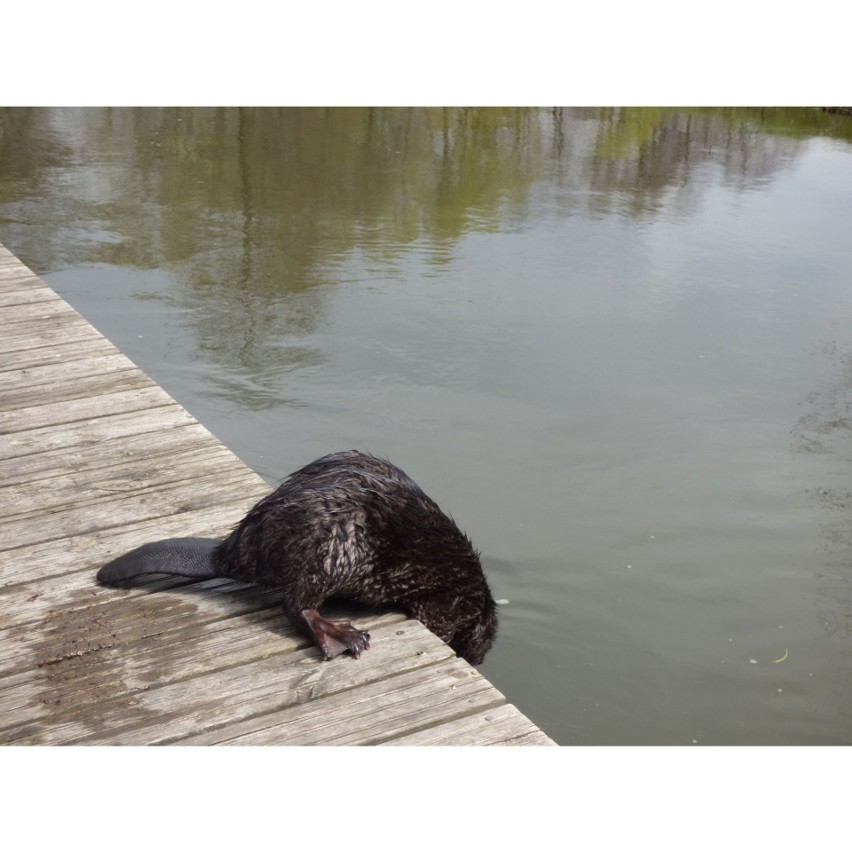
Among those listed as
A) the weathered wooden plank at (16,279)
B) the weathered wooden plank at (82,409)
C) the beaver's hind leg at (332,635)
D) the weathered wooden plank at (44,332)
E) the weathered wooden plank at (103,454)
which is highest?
the weathered wooden plank at (16,279)

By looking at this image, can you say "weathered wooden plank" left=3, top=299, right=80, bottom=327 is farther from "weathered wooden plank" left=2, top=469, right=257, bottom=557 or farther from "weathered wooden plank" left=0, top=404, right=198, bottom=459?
"weathered wooden plank" left=2, top=469, right=257, bottom=557

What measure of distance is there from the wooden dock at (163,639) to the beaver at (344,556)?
74 mm

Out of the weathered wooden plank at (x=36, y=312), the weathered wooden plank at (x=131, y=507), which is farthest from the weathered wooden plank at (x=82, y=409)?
the weathered wooden plank at (x=36, y=312)

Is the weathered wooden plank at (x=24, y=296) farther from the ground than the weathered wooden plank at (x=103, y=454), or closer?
farther from the ground

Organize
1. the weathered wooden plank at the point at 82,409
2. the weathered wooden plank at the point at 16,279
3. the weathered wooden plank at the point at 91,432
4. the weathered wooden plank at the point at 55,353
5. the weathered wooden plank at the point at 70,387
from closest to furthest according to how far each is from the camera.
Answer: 1. the weathered wooden plank at the point at 91,432
2. the weathered wooden plank at the point at 82,409
3. the weathered wooden plank at the point at 70,387
4. the weathered wooden plank at the point at 55,353
5. the weathered wooden plank at the point at 16,279

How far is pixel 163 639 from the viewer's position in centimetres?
258

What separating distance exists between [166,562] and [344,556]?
18.7 inches

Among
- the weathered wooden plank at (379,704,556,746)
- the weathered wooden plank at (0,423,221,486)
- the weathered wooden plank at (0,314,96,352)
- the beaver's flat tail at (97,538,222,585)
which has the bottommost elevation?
the weathered wooden plank at (379,704,556,746)

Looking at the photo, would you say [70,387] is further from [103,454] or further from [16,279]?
[16,279]

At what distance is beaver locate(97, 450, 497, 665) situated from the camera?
8.49 feet

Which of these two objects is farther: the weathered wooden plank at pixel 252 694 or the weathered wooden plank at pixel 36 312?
the weathered wooden plank at pixel 36 312

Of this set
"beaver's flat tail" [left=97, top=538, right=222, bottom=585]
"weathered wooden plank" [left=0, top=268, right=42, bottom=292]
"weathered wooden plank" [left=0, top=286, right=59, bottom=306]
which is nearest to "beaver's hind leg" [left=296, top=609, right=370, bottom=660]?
"beaver's flat tail" [left=97, top=538, right=222, bottom=585]

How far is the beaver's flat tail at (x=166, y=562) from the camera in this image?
2.71 metres

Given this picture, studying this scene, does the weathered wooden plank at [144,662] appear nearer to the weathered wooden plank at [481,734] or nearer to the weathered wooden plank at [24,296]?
the weathered wooden plank at [481,734]
